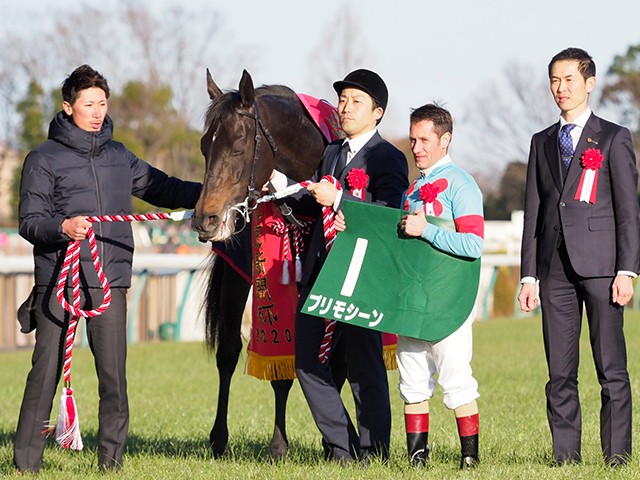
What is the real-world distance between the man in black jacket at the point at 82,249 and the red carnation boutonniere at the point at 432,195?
1590mm

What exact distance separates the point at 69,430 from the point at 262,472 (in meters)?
1.03

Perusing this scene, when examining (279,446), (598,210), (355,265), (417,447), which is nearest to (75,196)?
(355,265)

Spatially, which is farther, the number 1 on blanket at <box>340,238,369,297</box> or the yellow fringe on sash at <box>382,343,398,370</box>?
the yellow fringe on sash at <box>382,343,398,370</box>

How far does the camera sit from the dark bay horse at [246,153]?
414 cm

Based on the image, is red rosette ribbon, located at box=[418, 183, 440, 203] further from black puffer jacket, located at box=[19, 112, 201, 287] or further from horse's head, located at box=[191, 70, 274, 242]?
black puffer jacket, located at box=[19, 112, 201, 287]

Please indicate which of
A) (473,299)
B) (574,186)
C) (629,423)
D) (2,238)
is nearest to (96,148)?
(473,299)

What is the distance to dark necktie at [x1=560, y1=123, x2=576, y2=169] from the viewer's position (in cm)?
416

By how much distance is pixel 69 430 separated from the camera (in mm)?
4410

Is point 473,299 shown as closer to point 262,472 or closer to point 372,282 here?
point 372,282

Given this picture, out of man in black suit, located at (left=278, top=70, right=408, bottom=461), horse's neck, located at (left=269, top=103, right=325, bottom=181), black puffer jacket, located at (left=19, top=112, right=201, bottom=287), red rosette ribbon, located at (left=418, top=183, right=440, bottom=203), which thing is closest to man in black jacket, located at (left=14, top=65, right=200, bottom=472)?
black puffer jacket, located at (left=19, top=112, right=201, bottom=287)

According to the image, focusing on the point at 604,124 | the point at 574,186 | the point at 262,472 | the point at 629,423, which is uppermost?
the point at 604,124

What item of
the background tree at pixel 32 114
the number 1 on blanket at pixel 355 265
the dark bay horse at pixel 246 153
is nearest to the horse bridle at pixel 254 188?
the dark bay horse at pixel 246 153

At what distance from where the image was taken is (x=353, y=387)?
436 cm

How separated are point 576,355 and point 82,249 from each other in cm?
254
